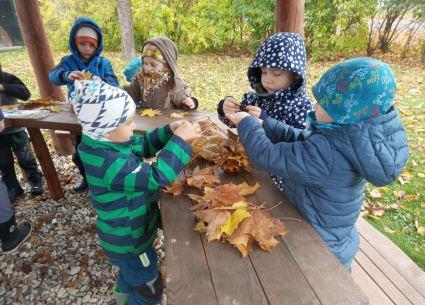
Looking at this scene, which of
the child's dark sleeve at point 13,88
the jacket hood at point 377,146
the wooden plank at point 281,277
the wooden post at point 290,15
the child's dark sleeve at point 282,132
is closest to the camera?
the wooden plank at point 281,277

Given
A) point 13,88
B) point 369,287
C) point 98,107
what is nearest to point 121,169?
point 98,107

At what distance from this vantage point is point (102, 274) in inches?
116

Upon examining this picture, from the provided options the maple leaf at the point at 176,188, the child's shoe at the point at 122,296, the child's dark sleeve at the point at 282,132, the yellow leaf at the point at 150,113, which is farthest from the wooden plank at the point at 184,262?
the yellow leaf at the point at 150,113

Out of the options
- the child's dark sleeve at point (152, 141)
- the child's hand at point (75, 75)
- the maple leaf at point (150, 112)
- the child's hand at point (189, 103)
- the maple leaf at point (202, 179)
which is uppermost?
the child's hand at point (75, 75)

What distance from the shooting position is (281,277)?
1305mm

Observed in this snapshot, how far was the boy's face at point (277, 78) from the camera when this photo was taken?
7.53 feet

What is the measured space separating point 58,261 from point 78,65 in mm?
2166

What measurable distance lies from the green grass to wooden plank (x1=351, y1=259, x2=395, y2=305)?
3.19 feet

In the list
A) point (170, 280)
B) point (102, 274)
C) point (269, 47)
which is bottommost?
point (102, 274)

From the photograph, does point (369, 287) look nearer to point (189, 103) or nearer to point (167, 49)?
point (189, 103)

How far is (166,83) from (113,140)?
1.72 metres

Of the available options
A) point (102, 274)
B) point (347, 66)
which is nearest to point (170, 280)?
point (347, 66)

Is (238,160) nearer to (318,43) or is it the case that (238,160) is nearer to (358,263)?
(358,263)

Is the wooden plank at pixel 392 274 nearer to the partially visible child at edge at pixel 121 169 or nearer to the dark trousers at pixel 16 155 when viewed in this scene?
the partially visible child at edge at pixel 121 169
